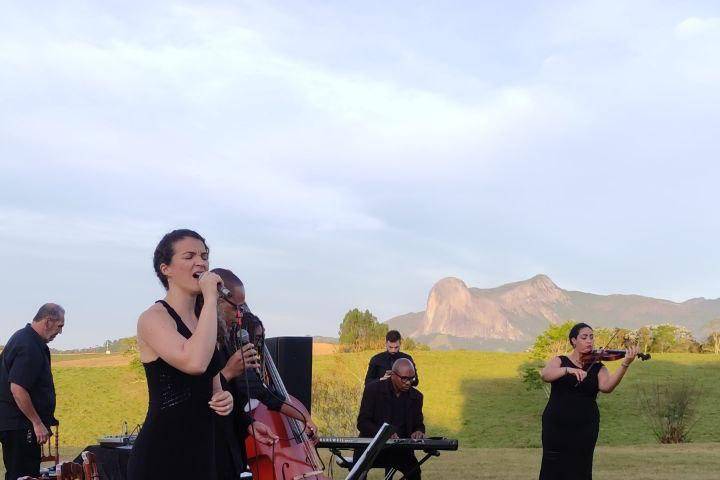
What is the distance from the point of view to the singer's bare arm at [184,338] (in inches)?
137

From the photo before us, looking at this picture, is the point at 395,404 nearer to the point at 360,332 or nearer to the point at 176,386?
the point at 176,386

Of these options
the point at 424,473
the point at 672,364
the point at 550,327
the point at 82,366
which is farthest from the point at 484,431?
the point at 82,366

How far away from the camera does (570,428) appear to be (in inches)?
335

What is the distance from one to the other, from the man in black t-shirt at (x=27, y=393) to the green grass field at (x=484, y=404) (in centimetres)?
1098

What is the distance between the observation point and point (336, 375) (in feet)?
112

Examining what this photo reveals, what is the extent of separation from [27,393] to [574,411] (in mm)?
4975

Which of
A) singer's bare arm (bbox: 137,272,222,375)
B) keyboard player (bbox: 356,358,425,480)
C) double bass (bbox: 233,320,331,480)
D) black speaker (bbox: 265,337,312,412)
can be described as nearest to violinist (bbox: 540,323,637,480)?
keyboard player (bbox: 356,358,425,480)

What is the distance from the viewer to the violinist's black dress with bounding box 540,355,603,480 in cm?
844

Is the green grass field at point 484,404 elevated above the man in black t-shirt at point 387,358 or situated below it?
below

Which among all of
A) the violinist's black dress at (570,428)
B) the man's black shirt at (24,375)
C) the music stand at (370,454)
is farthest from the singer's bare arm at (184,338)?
the violinist's black dress at (570,428)

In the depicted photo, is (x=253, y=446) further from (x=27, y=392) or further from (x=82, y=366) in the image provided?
(x=82, y=366)

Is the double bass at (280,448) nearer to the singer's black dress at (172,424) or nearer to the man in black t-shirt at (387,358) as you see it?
the singer's black dress at (172,424)

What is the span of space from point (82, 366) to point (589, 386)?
1779 inches

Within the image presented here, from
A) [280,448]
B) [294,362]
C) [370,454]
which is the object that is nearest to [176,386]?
[370,454]
